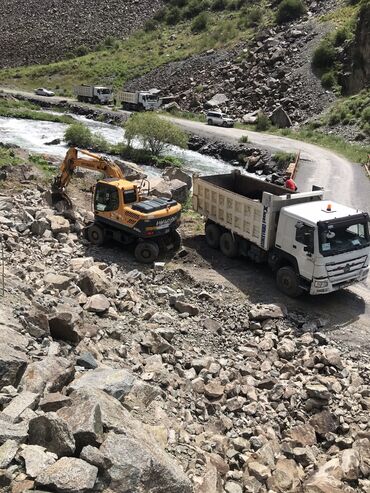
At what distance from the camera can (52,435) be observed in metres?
6.28

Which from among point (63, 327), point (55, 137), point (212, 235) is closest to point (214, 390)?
point (63, 327)

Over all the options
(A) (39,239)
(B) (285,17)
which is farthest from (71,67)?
(A) (39,239)

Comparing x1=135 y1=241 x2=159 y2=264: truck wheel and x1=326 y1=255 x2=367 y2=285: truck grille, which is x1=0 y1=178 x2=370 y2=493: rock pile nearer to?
x1=135 y1=241 x2=159 y2=264: truck wheel

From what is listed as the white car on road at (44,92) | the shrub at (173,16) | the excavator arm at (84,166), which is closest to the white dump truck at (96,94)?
the white car on road at (44,92)

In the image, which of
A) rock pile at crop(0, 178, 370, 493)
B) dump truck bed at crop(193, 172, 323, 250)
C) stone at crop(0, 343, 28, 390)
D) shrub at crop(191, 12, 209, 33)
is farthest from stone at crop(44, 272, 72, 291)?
shrub at crop(191, 12, 209, 33)

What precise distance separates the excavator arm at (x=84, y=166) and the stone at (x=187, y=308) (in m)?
6.04

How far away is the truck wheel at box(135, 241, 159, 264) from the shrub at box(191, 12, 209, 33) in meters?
66.8

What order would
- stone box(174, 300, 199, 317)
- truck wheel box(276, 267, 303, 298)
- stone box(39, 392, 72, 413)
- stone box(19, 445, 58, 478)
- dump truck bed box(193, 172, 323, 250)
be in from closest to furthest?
stone box(19, 445, 58, 478)
stone box(39, 392, 72, 413)
stone box(174, 300, 199, 317)
truck wheel box(276, 267, 303, 298)
dump truck bed box(193, 172, 323, 250)

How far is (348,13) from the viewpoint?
58938mm

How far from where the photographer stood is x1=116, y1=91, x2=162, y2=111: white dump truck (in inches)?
2159

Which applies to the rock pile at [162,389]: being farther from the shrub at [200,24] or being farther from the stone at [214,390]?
the shrub at [200,24]

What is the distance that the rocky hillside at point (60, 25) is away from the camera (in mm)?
89000

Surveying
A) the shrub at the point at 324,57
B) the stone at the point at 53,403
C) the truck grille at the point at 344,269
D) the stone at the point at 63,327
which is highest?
the shrub at the point at 324,57

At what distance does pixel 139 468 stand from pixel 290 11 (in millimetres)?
67512
